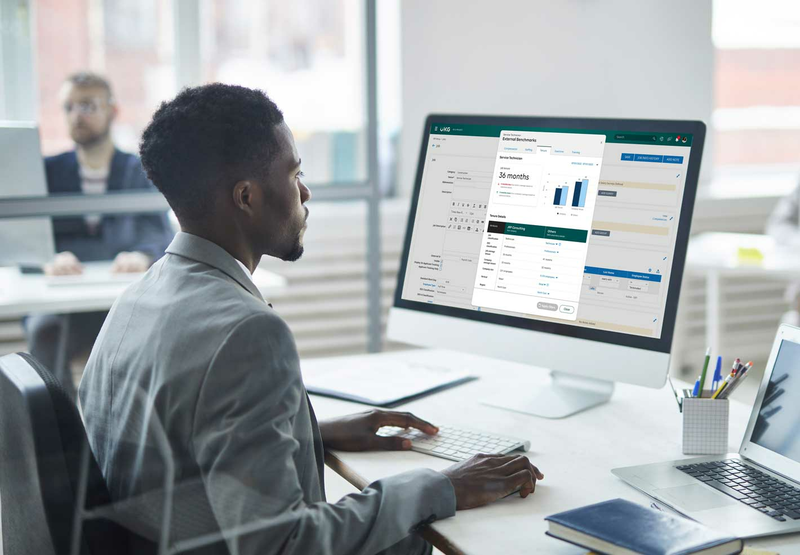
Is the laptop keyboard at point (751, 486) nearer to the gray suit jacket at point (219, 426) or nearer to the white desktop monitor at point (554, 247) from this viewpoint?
the white desktop monitor at point (554, 247)

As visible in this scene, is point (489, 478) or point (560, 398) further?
point (560, 398)

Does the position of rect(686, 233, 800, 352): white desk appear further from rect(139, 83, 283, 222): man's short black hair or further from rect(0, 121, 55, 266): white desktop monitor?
rect(139, 83, 283, 222): man's short black hair

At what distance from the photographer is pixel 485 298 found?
145 centimetres

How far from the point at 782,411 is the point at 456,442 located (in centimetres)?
43

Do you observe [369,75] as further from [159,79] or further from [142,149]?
[142,149]

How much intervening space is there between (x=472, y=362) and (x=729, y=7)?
3389 millimetres

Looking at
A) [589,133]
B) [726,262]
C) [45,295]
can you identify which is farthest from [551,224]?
[726,262]

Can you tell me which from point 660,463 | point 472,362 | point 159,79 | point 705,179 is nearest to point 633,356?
→ point 660,463

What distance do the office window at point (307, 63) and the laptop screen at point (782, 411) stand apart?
2.66m

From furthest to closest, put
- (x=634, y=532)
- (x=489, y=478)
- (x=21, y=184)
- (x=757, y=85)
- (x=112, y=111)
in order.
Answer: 1. (x=757, y=85)
2. (x=112, y=111)
3. (x=21, y=184)
4. (x=489, y=478)
5. (x=634, y=532)

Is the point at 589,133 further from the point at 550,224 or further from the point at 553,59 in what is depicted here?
the point at 553,59

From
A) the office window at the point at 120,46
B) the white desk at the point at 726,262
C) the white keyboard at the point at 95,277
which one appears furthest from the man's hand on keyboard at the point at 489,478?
the office window at the point at 120,46

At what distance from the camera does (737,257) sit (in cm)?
316

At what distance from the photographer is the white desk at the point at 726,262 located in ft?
9.81
